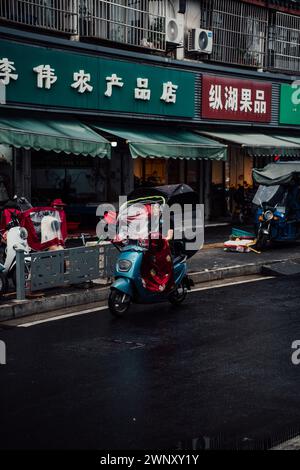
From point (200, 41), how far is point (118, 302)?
581 inches

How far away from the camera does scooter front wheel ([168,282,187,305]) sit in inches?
439

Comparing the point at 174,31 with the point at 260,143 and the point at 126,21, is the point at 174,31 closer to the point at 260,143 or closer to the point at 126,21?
the point at 126,21

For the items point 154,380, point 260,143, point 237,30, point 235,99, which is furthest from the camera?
point 237,30

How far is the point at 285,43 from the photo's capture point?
2695 centimetres

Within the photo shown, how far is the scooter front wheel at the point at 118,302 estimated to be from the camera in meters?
10.2

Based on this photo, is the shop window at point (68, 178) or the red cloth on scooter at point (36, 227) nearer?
the red cloth on scooter at point (36, 227)

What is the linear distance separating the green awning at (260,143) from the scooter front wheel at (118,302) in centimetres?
1281

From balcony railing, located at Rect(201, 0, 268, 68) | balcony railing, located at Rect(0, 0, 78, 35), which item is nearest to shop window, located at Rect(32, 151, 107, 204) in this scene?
balcony railing, located at Rect(0, 0, 78, 35)

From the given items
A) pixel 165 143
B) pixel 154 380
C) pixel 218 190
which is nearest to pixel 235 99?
pixel 218 190

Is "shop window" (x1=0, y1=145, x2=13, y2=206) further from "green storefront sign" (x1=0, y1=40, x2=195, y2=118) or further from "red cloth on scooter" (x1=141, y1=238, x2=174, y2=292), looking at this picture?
"red cloth on scooter" (x1=141, y1=238, x2=174, y2=292)

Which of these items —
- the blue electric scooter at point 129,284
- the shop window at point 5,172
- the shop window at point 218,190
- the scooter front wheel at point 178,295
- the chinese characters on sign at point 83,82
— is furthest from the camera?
the shop window at point 218,190

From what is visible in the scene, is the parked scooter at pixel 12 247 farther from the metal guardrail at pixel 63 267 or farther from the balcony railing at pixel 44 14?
the balcony railing at pixel 44 14

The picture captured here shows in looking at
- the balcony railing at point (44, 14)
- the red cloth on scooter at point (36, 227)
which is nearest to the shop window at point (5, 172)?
the balcony railing at point (44, 14)

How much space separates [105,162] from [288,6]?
10.9 metres
